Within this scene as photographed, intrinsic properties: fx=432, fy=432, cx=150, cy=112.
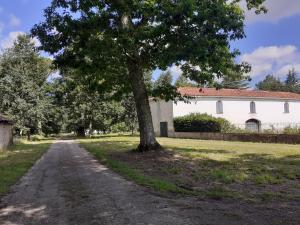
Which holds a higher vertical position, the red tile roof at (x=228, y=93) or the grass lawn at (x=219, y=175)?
the red tile roof at (x=228, y=93)

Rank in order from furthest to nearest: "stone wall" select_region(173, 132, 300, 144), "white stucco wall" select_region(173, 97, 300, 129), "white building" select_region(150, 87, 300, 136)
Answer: "white building" select_region(150, 87, 300, 136)
"white stucco wall" select_region(173, 97, 300, 129)
"stone wall" select_region(173, 132, 300, 144)

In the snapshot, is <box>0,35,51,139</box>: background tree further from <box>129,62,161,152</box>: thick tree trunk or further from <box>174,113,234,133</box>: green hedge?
<box>129,62,161,152</box>: thick tree trunk

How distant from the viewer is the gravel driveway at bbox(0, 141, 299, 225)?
25.6ft

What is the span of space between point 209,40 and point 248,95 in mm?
41337

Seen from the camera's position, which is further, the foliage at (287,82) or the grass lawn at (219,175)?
the foliage at (287,82)

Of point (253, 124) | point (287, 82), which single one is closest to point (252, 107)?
point (253, 124)

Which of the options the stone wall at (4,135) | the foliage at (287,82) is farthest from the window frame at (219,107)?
the foliage at (287,82)

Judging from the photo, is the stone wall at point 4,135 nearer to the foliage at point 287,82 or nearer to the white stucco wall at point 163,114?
the white stucco wall at point 163,114

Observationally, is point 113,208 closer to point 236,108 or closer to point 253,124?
point 236,108

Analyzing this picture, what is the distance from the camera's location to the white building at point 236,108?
54594mm

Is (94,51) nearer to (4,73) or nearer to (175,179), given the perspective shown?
A: (175,179)

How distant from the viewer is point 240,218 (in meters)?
7.78

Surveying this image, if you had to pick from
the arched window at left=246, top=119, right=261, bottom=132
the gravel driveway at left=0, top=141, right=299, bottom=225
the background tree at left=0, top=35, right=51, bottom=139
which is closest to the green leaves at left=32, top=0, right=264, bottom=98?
the gravel driveway at left=0, top=141, right=299, bottom=225

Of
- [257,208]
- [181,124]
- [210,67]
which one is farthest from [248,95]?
[257,208]
